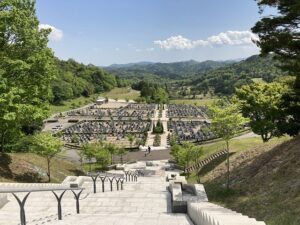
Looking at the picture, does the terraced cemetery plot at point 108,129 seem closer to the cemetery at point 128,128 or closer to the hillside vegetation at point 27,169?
the cemetery at point 128,128

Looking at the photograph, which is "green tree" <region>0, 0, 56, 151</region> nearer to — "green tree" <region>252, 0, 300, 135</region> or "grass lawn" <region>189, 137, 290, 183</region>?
"green tree" <region>252, 0, 300, 135</region>

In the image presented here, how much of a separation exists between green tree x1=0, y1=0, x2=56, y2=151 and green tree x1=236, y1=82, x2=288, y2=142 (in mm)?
18586

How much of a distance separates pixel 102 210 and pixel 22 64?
33.4ft

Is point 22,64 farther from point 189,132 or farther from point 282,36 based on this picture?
point 189,132

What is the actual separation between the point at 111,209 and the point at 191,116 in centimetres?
→ 10238

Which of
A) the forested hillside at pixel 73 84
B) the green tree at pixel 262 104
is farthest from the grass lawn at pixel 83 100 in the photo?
the green tree at pixel 262 104

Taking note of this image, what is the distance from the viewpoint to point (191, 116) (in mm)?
113000

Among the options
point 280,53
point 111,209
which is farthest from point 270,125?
point 111,209

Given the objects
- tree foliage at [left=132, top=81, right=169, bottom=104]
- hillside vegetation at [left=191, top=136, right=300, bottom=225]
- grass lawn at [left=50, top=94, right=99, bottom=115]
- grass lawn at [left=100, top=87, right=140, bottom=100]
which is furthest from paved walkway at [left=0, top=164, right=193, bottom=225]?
grass lawn at [left=100, top=87, right=140, bottom=100]

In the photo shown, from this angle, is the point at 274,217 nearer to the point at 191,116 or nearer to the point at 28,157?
the point at 28,157

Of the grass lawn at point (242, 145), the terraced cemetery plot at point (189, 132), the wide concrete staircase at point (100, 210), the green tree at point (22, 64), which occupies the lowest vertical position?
the terraced cemetery plot at point (189, 132)

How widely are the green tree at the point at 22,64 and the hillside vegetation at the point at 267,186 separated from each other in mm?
10447

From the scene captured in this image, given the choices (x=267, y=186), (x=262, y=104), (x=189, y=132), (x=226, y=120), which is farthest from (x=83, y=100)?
(x=267, y=186)

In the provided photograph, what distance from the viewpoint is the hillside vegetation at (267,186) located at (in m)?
12.4
